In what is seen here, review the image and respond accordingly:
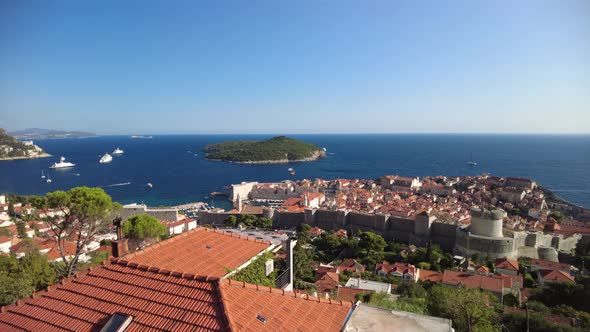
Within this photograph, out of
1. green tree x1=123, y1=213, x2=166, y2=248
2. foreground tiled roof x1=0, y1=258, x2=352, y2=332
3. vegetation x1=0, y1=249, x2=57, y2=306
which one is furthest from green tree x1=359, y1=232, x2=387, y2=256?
foreground tiled roof x1=0, y1=258, x2=352, y2=332

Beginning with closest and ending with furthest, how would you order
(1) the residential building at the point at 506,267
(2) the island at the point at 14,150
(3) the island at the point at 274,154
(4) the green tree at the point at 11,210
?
1. (1) the residential building at the point at 506,267
2. (4) the green tree at the point at 11,210
3. (3) the island at the point at 274,154
4. (2) the island at the point at 14,150

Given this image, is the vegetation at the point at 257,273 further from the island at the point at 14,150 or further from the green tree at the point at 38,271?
the island at the point at 14,150

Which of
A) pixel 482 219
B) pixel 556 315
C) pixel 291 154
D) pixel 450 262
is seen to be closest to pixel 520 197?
pixel 482 219

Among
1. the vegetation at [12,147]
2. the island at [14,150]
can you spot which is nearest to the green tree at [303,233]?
the island at [14,150]

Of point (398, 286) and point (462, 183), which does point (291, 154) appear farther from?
point (398, 286)

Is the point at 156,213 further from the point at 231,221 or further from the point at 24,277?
the point at 24,277

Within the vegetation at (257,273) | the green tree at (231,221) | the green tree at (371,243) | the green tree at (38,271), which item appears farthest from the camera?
the green tree at (231,221)

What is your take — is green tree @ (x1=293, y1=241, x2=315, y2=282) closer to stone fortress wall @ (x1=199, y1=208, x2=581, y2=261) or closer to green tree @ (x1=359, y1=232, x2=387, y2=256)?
green tree @ (x1=359, y1=232, x2=387, y2=256)
